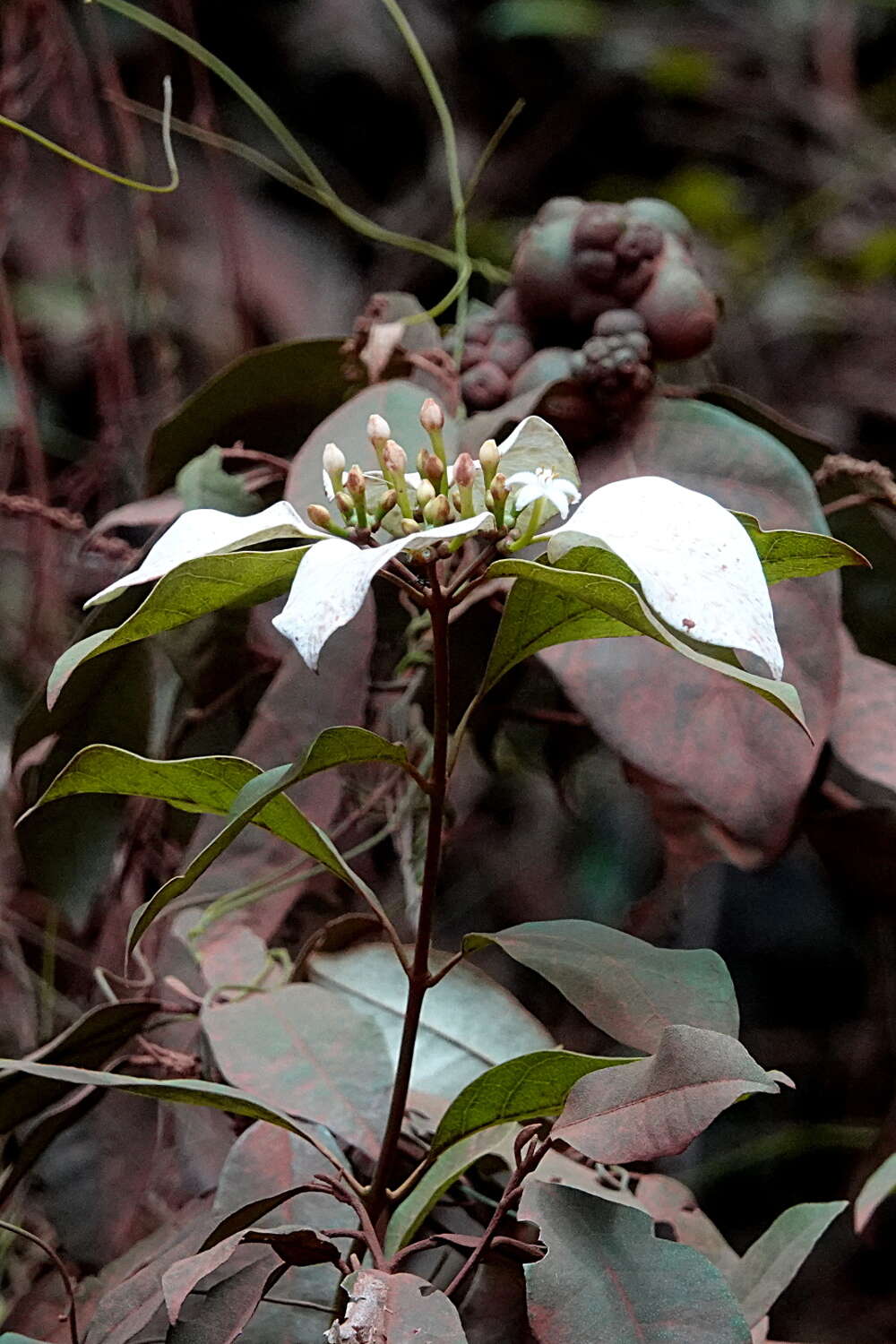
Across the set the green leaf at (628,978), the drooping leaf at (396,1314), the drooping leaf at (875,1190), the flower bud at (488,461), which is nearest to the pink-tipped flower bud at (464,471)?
the flower bud at (488,461)

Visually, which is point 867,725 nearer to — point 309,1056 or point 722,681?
point 722,681

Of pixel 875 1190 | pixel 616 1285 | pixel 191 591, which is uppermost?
pixel 191 591

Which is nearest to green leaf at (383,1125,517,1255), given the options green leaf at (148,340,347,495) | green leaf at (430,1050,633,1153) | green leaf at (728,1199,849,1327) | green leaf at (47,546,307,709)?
green leaf at (430,1050,633,1153)

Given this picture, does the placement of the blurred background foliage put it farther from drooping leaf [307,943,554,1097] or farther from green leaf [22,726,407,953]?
green leaf [22,726,407,953]

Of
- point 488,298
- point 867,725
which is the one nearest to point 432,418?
point 867,725

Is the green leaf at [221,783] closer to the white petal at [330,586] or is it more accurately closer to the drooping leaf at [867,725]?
the white petal at [330,586]

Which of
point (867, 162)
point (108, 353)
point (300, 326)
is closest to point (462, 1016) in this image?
point (108, 353)
